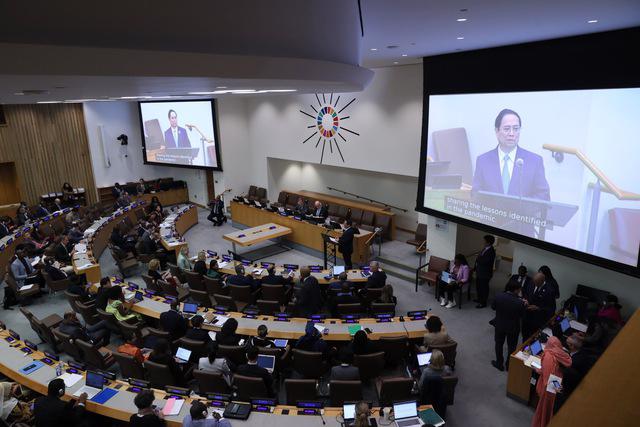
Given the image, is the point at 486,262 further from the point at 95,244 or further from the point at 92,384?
the point at 95,244

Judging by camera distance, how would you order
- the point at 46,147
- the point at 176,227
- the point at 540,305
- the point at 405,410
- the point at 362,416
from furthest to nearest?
the point at 46,147, the point at 176,227, the point at 540,305, the point at 405,410, the point at 362,416

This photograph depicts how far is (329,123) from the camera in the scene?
13297 millimetres

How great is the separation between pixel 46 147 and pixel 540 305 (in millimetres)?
17146

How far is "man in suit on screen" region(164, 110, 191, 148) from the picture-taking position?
53.2 ft

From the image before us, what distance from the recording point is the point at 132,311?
7.38 m

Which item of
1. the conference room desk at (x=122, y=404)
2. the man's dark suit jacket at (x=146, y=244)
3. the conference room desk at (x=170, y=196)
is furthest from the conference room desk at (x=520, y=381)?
the conference room desk at (x=170, y=196)

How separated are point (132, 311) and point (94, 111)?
12189 millimetres

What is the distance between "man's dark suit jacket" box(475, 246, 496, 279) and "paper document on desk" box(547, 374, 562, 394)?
3.39m

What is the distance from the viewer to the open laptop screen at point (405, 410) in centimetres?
451

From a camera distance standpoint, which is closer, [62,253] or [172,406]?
[172,406]

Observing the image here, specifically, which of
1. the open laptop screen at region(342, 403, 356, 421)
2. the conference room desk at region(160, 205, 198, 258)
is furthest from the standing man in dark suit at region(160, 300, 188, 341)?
the conference room desk at region(160, 205, 198, 258)

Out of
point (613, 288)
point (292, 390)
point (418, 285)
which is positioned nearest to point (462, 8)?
point (292, 390)

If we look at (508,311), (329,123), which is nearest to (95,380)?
(508,311)

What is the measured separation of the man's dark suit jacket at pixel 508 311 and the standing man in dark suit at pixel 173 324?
16.0ft
